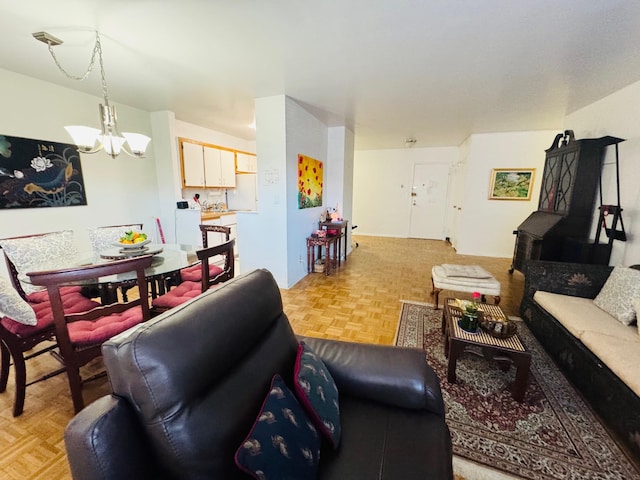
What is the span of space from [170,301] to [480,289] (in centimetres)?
274

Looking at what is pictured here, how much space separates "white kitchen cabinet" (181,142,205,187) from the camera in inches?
168

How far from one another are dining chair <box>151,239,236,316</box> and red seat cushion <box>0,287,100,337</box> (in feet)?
1.41

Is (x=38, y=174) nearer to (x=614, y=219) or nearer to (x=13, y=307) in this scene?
(x=13, y=307)

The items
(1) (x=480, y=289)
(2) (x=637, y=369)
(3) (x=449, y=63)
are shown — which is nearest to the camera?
(2) (x=637, y=369)

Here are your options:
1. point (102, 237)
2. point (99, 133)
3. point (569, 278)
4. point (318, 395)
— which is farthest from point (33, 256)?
point (569, 278)

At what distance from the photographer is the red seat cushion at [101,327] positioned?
4.84ft

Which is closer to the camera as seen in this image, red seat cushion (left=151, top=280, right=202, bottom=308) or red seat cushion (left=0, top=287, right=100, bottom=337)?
red seat cushion (left=0, top=287, right=100, bottom=337)

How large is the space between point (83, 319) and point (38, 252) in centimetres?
119

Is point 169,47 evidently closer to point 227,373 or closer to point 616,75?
point 227,373

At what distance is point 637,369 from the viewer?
4.50 ft

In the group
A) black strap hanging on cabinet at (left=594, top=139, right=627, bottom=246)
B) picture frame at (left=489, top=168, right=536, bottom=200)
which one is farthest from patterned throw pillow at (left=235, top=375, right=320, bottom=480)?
picture frame at (left=489, top=168, right=536, bottom=200)

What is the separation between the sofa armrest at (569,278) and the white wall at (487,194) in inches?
116

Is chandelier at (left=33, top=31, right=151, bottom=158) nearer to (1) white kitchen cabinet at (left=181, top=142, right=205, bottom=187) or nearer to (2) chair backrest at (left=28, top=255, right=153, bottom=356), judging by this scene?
(2) chair backrest at (left=28, top=255, right=153, bottom=356)

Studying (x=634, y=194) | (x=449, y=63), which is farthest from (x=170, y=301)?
(x=634, y=194)
